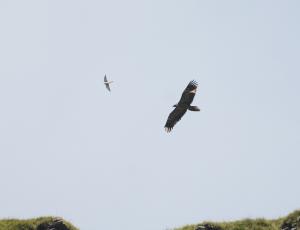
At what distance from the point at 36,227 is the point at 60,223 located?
40.6 inches

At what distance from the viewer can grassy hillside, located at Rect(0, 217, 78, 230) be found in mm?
18375

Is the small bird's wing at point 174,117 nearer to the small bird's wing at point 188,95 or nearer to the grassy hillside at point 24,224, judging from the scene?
the small bird's wing at point 188,95

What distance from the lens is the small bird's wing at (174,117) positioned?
21.1 meters

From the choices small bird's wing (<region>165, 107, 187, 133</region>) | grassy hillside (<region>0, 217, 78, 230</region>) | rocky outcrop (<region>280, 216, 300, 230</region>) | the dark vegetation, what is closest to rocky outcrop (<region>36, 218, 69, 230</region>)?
the dark vegetation

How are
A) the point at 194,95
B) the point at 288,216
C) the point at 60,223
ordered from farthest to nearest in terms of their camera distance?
the point at 194,95 → the point at 60,223 → the point at 288,216

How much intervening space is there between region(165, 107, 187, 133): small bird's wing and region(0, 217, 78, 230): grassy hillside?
22.7 ft

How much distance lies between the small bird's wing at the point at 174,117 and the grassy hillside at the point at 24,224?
22.7 ft

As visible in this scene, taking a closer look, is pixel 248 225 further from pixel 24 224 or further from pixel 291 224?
pixel 24 224

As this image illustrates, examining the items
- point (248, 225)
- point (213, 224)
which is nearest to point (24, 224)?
point (213, 224)

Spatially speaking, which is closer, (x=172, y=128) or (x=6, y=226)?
(x=6, y=226)

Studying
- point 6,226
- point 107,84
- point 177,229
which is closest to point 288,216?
point 177,229

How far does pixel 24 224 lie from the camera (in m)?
18.6

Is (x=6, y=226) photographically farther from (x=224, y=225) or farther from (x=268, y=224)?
(x=268, y=224)

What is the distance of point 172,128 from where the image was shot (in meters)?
22.0
